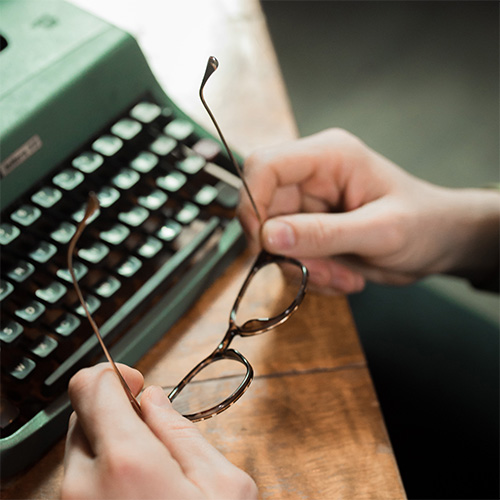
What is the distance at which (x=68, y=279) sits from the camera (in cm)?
72

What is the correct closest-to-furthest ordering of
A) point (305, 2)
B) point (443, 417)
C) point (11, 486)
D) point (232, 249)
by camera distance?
point (11, 486)
point (232, 249)
point (443, 417)
point (305, 2)

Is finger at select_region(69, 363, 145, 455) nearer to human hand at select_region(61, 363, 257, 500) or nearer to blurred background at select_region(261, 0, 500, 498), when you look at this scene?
human hand at select_region(61, 363, 257, 500)


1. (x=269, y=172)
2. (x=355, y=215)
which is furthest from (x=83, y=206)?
(x=355, y=215)

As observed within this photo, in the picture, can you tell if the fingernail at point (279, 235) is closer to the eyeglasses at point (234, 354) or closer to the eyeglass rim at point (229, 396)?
the eyeglasses at point (234, 354)

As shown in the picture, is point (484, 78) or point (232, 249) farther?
point (484, 78)

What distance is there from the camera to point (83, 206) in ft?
2.61

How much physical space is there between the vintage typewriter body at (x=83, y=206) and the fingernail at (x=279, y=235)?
10cm

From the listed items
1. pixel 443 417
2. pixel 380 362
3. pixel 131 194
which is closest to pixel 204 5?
pixel 131 194

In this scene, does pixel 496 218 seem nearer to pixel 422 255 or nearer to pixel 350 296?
pixel 422 255

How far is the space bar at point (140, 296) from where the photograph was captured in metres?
0.68

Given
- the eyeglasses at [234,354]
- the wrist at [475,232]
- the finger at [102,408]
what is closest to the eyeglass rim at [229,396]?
the eyeglasses at [234,354]

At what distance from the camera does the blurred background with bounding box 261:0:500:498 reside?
3.03ft

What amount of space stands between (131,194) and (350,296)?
1.49 feet

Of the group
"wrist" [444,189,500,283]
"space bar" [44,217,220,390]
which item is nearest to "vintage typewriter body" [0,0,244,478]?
"space bar" [44,217,220,390]
